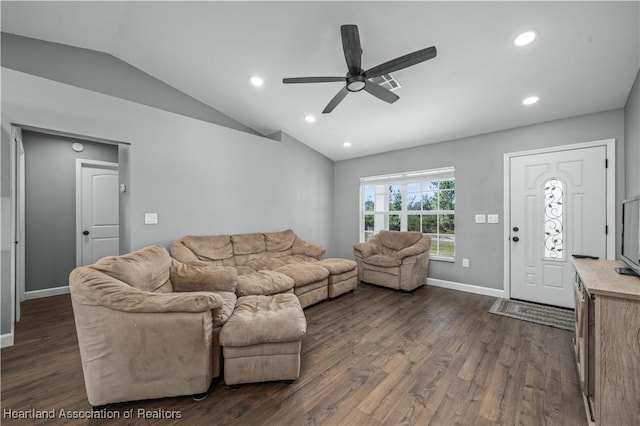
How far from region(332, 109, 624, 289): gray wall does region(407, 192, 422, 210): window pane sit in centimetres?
50

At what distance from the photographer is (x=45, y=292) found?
12.7 ft

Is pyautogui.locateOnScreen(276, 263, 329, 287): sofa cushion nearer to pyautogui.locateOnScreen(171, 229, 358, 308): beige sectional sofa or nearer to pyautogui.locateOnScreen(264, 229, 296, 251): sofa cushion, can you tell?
pyautogui.locateOnScreen(171, 229, 358, 308): beige sectional sofa

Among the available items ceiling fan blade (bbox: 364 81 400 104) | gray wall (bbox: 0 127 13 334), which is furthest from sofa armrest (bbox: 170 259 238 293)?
ceiling fan blade (bbox: 364 81 400 104)

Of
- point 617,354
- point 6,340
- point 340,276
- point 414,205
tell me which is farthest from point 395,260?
point 6,340

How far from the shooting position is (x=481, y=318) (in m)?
3.04

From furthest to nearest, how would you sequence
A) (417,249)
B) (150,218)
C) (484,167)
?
(417,249)
(484,167)
(150,218)

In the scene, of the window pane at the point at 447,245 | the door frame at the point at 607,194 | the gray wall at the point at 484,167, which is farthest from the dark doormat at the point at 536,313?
the window pane at the point at 447,245

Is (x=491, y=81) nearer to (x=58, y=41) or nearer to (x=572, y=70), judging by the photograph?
(x=572, y=70)

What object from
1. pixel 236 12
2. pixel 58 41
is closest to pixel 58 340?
pixel 58 41

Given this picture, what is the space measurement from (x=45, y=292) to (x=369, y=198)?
5640 millimetres

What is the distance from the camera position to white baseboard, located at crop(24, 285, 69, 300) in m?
3.74

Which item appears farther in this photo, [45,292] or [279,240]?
[279,240]

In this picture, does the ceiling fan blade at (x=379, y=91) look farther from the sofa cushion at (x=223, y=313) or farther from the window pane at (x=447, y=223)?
the window pane at (x=447, y=223)

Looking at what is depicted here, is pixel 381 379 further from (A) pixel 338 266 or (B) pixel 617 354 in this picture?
(A) pixel 338 266
